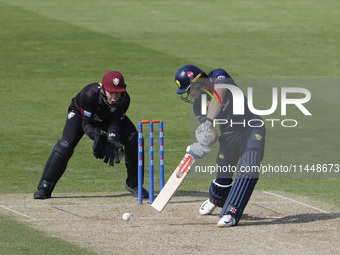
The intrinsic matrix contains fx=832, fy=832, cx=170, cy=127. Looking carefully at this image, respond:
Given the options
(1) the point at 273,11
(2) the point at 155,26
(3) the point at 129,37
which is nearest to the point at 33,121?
(3) the point at 129,37

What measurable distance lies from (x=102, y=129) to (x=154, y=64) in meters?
12.8

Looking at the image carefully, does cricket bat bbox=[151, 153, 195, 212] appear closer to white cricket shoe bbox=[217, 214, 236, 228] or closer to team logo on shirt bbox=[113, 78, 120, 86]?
white cricket shoe bbox=[217, 214, 236, 228]

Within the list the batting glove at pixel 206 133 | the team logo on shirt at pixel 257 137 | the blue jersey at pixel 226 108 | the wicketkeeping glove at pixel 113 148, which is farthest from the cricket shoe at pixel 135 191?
the team logo on shirt at pixel 257 137

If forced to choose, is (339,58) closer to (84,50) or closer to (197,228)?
(84,50)

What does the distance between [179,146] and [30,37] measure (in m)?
14.2

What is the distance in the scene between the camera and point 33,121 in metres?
18.0

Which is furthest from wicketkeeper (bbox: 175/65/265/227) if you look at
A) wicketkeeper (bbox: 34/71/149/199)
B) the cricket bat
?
wicketkeeper (bbox: 34/71/149/199)

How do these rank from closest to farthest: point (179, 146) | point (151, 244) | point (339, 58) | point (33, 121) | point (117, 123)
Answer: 1. point (151, 244)
2. point (117, 123)
3. point (179, 146)
4. point (33, 121)
5. point (339, 58)

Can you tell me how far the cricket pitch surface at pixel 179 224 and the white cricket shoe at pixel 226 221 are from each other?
7 cm

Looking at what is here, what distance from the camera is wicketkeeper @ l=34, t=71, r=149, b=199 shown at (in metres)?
11.4

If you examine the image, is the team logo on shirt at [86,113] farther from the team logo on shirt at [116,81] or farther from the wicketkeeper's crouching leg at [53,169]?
the team logo on shirt at [116,81]

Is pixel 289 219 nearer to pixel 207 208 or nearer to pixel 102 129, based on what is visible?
pixel 207 208

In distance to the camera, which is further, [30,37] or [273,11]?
[273,11]

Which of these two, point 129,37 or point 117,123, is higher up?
point 117,123
